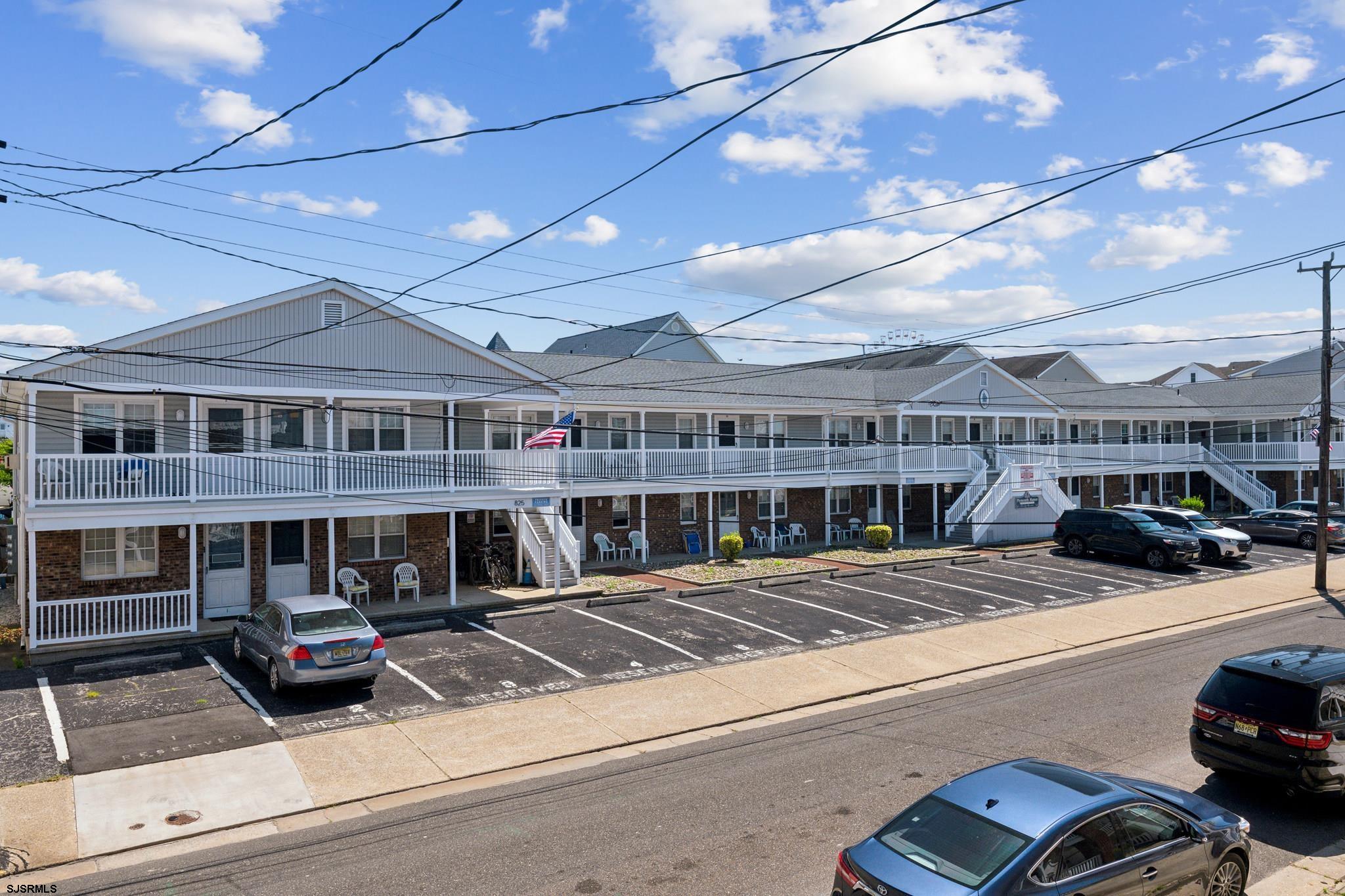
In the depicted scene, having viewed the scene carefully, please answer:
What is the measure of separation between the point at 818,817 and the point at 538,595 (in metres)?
13.5

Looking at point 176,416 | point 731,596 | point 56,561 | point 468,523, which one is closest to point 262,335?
point 176,416

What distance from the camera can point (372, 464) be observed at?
20.6m

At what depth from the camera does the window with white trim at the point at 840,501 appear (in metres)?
34.9

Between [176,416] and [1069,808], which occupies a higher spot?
[176,416]

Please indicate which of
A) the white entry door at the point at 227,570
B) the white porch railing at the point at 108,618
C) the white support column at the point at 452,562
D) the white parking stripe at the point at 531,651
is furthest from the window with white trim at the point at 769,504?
the white porch railing at the point at 108,618

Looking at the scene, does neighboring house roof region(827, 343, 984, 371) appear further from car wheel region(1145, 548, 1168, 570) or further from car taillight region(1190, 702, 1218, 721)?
car taillight region(1190, 702, 1218, 721)

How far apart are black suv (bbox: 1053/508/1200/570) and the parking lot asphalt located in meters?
1.89

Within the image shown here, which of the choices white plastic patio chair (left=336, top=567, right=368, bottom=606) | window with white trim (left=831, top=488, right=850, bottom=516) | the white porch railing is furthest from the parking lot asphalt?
window with white trim (left=831, top=488, right=850, bottom=516)

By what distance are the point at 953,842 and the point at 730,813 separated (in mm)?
3978

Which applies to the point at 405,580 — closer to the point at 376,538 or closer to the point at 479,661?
the point at 376,538

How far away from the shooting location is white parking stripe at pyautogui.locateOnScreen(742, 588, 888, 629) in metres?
20.6

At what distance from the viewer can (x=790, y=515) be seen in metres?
33.7

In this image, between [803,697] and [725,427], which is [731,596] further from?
[725,427]

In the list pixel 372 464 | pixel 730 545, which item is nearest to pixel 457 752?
pixel 372 464
